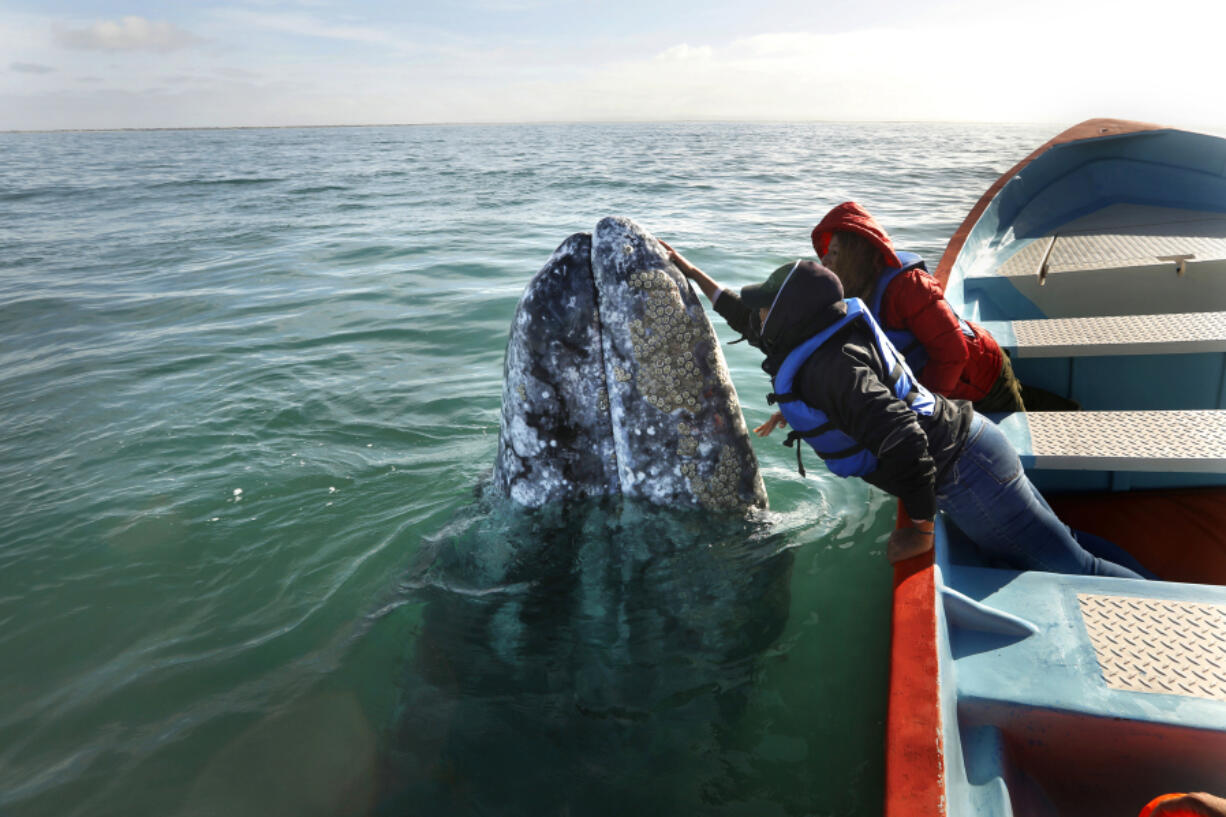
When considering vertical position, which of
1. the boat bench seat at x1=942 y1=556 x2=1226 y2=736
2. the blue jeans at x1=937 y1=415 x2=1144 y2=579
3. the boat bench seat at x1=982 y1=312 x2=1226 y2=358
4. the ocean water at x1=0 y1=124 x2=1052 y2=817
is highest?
the boat bench seat at x1=982 y1=312 x2=1226 y2=358

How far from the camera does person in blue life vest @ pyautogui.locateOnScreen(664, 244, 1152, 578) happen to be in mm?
2682

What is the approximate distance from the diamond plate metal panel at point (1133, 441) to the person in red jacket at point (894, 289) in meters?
0.56

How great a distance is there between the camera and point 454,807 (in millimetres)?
2895

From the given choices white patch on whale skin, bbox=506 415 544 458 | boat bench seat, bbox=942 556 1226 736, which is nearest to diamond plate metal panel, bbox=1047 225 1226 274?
boat bench seat, bbox=942 556 1226 736

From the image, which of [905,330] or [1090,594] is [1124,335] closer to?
[905,330]

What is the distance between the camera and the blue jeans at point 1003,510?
311 cm

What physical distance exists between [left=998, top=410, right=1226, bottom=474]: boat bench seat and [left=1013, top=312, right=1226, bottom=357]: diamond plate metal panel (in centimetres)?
70

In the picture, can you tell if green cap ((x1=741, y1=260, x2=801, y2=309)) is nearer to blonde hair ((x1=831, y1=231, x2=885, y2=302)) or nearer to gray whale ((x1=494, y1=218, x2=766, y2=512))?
gray whale ((x1=494, y1=218, x2=766, y2=512))

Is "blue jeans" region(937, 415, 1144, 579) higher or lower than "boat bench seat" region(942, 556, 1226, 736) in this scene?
higher

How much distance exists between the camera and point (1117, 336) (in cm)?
450

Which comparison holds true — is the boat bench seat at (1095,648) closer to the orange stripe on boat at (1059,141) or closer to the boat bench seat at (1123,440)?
the boat bench seat at (1123,440)

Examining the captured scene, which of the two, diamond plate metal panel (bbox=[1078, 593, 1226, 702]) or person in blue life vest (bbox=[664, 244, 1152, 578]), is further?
person in blue life vest (bbox=[664, 244, 1152, 578])

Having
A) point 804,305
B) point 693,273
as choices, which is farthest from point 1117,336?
point 804,305

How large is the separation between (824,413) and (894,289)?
1.20 m
